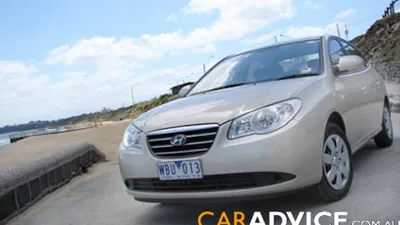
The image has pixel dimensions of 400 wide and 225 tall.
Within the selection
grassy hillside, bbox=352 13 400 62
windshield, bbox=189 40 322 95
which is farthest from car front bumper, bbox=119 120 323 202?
grassy hillside, bbox=352 13 400 62

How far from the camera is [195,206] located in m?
3.77

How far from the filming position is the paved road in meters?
3.20

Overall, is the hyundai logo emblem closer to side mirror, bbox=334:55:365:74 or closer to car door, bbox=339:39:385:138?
side mirror, bbox=334:55:365:74

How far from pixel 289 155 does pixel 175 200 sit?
3.03 ft

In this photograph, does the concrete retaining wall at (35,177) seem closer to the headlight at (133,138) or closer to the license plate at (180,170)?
the headlight at (133,138)

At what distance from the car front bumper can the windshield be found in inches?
38.8

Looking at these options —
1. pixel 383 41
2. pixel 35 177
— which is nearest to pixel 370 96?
pixel 35 177

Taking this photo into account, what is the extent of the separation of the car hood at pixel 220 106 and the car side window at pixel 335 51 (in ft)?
2.53

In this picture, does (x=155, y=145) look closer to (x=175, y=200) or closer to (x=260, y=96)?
(x=175, y=200)

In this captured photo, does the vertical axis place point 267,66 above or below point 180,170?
above

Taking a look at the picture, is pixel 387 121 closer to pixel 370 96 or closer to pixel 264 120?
pixel 370 96

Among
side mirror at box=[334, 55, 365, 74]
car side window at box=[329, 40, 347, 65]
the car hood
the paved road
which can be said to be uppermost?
car side window at box=[329, 40, 347, 65]

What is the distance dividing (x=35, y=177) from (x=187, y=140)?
2.68m

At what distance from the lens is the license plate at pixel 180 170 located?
9.86 ft
